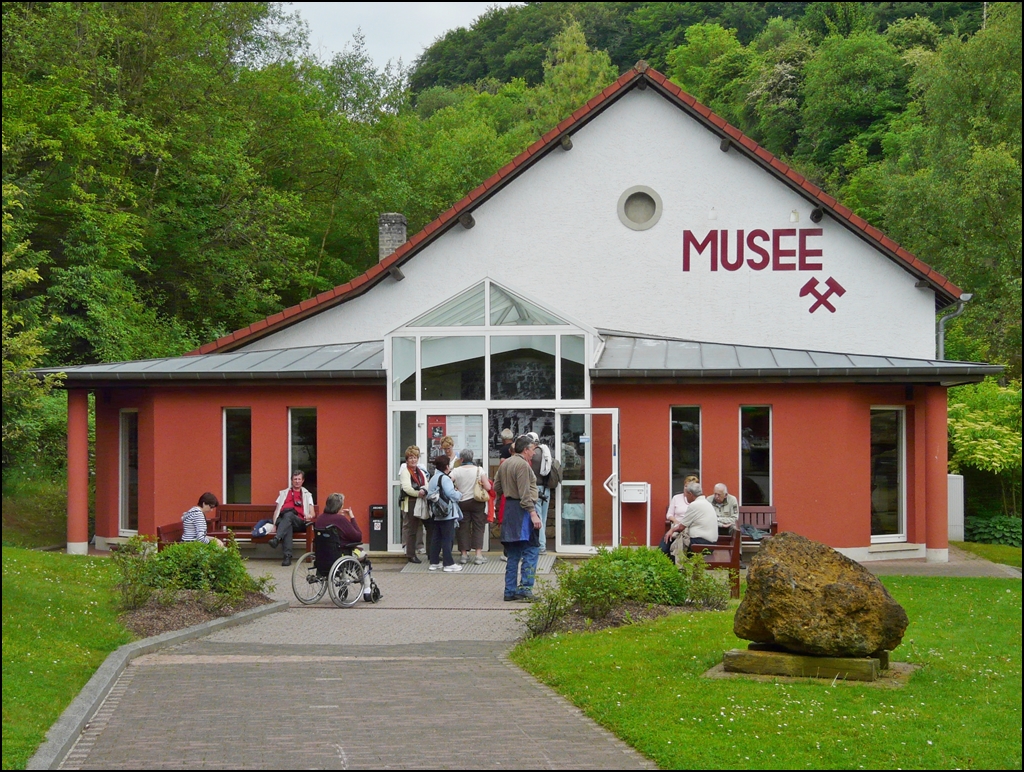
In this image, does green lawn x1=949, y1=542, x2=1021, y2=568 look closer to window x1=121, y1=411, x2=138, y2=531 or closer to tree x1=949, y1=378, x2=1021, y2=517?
tree x1=949, y1=378, x2=1021, y2=517

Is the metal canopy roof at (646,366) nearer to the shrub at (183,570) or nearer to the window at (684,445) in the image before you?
the window at (684,445)

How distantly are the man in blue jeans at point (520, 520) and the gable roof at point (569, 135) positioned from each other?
849 cm

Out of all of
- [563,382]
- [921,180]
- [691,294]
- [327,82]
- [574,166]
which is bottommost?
[563,382]

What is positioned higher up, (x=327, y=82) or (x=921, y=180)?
(x=327, y=82)

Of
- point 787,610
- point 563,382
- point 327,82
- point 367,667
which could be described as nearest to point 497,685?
point 367,667

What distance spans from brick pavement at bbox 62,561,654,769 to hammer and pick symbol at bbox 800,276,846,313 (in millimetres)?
10666

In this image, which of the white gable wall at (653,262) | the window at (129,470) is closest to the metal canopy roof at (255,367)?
the window at (129,470)

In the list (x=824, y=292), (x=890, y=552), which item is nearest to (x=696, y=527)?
(x=890, y=552)

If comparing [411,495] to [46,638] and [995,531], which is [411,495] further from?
[995,531]

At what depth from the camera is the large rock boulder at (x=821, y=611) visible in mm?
9164

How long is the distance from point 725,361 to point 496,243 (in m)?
5.25

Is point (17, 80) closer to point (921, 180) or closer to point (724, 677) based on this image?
point (724, 677)

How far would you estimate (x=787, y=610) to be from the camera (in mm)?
9203

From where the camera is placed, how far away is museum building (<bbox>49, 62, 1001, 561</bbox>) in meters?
18.4
